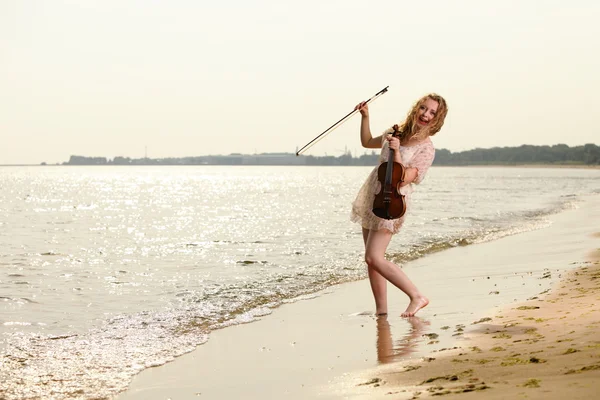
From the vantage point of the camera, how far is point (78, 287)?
38.3 feet

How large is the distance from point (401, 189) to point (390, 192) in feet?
0.47

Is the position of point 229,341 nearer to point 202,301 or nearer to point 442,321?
point 442,321

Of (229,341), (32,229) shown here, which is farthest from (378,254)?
(32,229)

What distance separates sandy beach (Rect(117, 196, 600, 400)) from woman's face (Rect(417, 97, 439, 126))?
1.85 m

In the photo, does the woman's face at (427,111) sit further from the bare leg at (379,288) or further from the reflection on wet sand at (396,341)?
the reflection on wet sand at (396,341)

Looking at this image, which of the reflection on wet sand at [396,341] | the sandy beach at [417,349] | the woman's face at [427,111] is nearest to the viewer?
the sandy beach at [417,349]

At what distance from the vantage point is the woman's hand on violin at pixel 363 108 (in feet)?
23.2

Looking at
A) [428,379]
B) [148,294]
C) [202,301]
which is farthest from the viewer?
[148,294]

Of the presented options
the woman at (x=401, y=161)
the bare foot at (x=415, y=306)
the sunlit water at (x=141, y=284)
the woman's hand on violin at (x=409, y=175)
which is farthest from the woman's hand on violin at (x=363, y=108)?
the sunlit water at (x=141, y=284)

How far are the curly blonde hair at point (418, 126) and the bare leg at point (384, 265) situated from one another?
3.01ft

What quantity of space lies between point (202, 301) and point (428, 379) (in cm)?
589

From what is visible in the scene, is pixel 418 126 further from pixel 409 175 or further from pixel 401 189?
pixel 401 189

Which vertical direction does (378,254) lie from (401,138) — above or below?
below

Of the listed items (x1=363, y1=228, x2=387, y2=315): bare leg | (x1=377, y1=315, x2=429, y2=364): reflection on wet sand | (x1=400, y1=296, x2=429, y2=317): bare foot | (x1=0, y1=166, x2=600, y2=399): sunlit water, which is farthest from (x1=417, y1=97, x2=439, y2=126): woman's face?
(x1=0, y1=166, x2=600, y2=399): sunlit water
